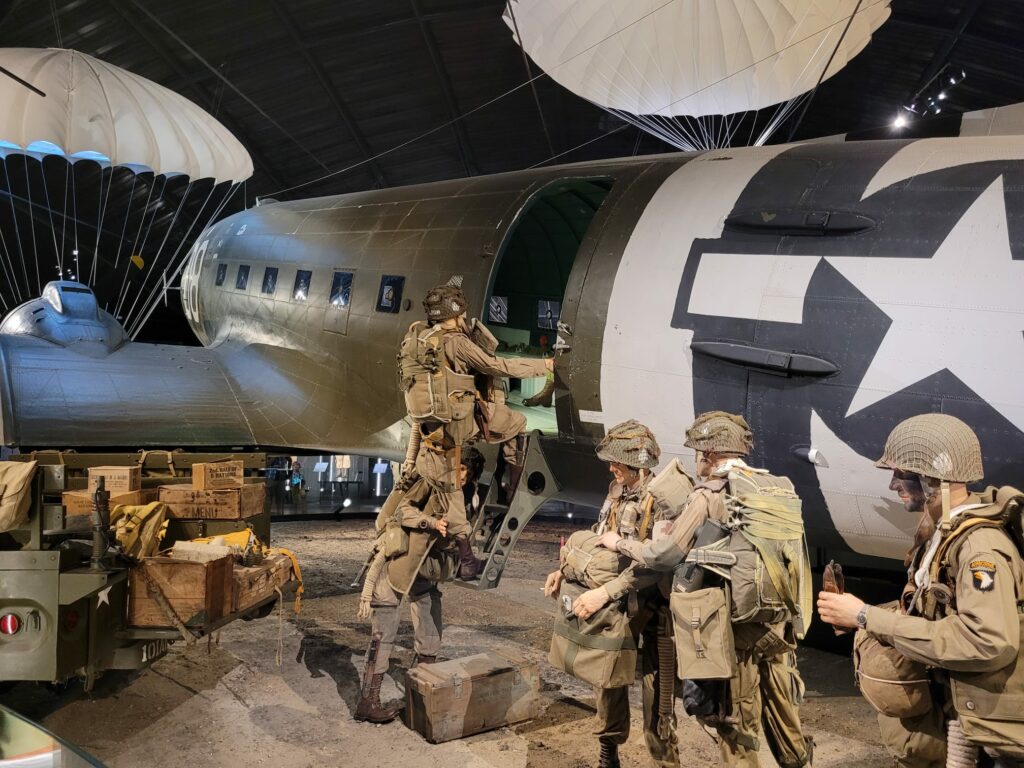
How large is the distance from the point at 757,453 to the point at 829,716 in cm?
226

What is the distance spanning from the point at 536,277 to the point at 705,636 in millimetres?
9373

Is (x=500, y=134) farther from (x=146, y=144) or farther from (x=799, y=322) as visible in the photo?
(x=799, y=322)

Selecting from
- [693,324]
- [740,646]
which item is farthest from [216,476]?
[740,646]

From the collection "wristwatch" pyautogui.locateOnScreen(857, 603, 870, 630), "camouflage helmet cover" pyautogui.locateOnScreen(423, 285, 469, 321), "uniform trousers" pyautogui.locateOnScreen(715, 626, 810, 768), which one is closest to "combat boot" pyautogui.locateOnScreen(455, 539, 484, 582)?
"camouflage helmet cover" pyautogui.locateOnScreen(423, 285, 469, 321)

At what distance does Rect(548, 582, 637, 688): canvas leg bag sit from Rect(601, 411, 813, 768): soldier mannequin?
46 cm

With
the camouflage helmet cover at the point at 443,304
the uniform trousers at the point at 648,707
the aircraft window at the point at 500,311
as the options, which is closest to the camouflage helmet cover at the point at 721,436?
the uniform trousers at the point at 648,707

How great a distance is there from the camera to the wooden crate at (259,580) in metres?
6.05

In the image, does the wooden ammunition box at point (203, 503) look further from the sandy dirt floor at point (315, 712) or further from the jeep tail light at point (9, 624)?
the jeep tail light at point (9, 624)

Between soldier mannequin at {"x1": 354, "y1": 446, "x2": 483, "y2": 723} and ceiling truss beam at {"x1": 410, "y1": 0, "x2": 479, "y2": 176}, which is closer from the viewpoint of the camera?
soldier mannequin at {"x1": 354, "y1": 446, "x2": 483, "y2": 723}

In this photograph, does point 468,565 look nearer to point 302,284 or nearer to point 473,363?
point 473,363

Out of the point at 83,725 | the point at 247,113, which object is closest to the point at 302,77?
the point at 247,113

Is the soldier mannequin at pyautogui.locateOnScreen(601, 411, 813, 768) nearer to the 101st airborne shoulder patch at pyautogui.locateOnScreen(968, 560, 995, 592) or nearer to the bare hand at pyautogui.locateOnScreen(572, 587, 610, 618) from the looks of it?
the bare hand at pyautogui.locateOnScreen(572, 587, 610, 618)

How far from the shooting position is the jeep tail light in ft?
17.4

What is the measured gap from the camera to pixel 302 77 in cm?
2455
